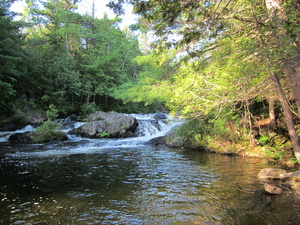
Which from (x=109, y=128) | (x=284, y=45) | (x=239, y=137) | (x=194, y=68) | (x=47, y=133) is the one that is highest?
(x=194, y=68)

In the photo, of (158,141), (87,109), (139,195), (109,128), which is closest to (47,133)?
(109,128)

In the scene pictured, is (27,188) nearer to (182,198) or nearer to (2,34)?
(182,198)

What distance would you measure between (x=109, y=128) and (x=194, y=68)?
36.2 feet

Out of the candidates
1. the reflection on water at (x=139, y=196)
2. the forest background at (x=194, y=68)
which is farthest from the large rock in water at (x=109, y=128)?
the reflection on water at (x=139, y=196)

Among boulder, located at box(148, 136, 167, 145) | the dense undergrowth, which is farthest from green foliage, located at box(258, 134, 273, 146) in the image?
boulder, located at box(148, 136, 167, 145)

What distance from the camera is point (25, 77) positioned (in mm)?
20172

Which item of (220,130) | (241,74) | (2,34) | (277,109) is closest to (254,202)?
(241,74)

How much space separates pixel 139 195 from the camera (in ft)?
14.8

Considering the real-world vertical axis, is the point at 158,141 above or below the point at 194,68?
below

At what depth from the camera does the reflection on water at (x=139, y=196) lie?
138 inches

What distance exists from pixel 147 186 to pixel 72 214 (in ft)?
6.65

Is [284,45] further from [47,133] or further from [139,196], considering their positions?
[47,133]

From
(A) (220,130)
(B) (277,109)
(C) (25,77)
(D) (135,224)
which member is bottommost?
(D) (135,224)

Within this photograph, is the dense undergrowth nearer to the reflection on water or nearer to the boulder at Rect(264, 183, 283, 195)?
the reflection on water
